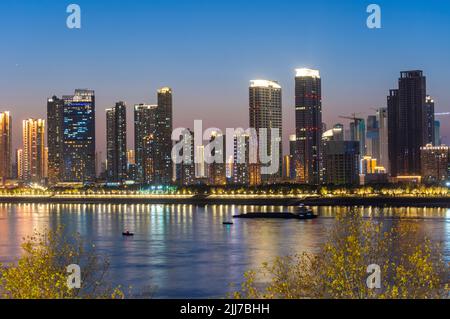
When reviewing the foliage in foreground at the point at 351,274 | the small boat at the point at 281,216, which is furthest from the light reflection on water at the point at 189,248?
the small boat at the point at 281,216

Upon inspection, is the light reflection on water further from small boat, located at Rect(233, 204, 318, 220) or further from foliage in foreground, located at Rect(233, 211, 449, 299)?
small boat, located at Rect(233, 204, 318, 220)

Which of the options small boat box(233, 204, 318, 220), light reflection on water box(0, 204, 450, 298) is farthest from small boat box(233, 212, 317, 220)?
light reflection on water box(0, 204, 450, 298)

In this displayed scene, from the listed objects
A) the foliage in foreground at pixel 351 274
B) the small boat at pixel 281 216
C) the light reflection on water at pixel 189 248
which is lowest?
the small boat at pixel 281 216

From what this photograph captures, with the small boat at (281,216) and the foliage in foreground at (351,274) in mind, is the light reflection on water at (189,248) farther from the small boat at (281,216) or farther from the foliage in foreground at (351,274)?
the small boat at (281,216)

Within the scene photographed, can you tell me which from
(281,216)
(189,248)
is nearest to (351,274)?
(189,248)

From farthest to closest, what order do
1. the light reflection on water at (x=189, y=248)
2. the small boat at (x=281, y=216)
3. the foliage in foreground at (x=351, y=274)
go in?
1. the small boat at (x=281, y=216)
2. the light reflection on water at (x=189, y=248)
3. the foliage in foreground at (x=351, y=274)

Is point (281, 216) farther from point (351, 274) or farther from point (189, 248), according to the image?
point (351, 274)

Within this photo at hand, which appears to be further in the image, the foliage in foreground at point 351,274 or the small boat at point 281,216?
the small boat at point 281,216

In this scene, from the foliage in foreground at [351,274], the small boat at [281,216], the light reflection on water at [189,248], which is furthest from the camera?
the small boat at [281,216]

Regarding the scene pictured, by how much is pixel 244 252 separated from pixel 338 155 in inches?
3537

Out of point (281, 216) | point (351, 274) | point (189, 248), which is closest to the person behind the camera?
point (351, 274)

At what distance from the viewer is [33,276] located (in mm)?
10406

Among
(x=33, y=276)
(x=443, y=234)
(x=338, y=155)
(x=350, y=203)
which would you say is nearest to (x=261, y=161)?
(x=338, y=155)
